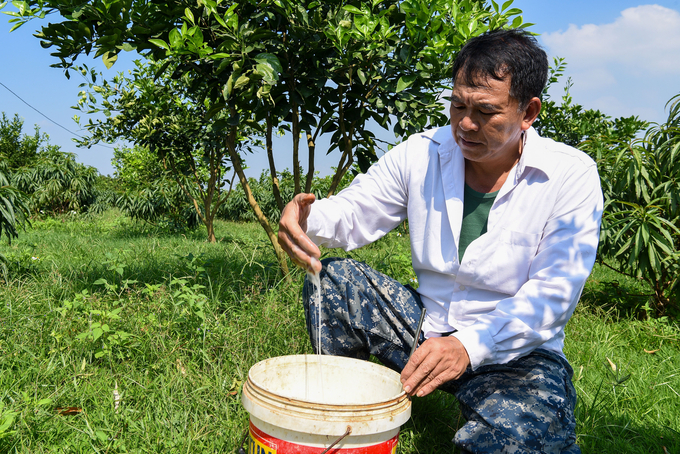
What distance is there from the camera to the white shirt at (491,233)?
1.51 m

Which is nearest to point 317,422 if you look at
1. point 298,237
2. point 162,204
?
point 298,237

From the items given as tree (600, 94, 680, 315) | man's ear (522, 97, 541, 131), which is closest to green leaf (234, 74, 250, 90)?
man's ear (522, 97, 541, 131)

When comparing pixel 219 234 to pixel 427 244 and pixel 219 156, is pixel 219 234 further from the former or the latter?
pixel 427 244

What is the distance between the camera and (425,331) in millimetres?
1871

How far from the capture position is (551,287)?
5.02ft

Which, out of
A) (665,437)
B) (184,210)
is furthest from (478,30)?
(184,210)

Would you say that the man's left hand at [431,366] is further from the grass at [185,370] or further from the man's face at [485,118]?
the man's face at [485,118]

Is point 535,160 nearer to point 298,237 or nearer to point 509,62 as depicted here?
point 509,62

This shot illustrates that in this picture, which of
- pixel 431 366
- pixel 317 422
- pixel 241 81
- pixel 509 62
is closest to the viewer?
pixel 317 422

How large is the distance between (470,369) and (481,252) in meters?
0.42

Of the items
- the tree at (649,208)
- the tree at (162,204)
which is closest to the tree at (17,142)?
the tree at (162,204)

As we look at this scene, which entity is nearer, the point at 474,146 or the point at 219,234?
the point at 474,146

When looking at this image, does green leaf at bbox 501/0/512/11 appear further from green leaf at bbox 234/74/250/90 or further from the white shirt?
green leaf at bbox 234/74/250/90

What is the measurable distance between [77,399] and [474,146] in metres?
1.79
